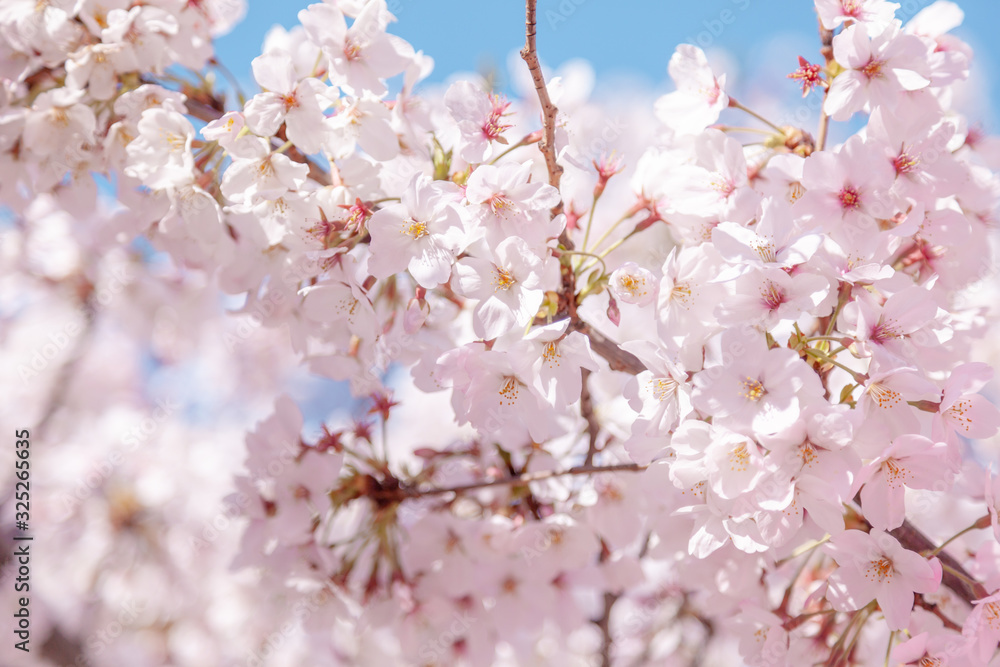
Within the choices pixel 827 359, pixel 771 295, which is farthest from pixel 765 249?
pixel 827 359

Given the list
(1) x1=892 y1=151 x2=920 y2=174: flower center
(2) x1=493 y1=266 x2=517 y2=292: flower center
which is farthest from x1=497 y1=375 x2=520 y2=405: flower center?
(1) x1=892 y1=151 x2=920 y2=174: flower center

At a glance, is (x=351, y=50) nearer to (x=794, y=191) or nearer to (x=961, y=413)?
(x=794, y=191)

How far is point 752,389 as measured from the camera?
1.19 meters

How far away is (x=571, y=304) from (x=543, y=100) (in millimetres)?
425

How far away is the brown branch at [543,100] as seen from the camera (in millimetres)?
1243

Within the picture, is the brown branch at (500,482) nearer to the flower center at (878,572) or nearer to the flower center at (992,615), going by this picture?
the flower center at (878,572)

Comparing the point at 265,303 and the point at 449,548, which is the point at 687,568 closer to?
the point at 449,548

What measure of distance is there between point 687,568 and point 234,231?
4.69ft

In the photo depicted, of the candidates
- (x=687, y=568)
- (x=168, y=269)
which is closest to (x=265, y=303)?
(x=687, y=568)

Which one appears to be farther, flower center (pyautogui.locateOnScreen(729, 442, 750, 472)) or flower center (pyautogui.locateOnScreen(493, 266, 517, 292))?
flower center (pyautogui.locateOnScreen(493, 266, 517, 292))

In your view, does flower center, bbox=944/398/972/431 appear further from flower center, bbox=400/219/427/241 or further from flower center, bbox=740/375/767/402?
flower center, bbox=400/219/427/241

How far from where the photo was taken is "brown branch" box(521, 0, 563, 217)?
1.24 meters

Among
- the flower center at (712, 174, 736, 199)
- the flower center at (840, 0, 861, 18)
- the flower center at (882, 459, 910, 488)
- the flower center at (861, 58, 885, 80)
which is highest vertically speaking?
the flower center at (840, 0, 861, 18)

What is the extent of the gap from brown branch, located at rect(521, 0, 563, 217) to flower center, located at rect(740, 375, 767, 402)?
0.50m
